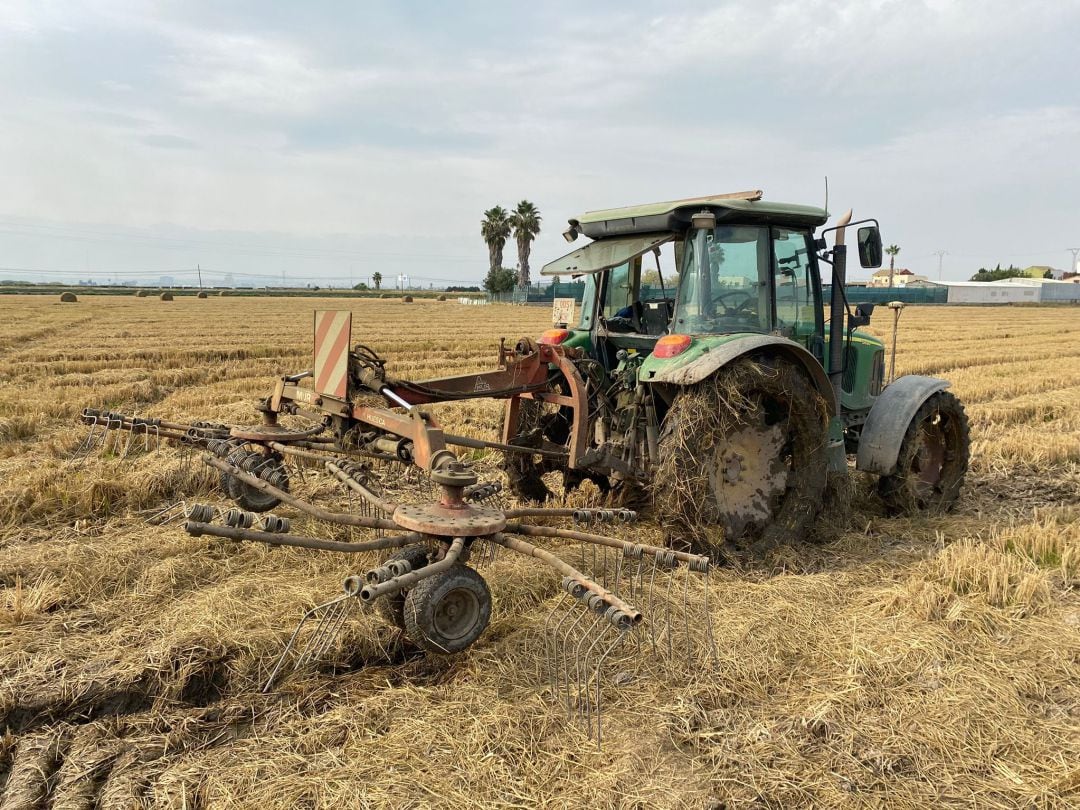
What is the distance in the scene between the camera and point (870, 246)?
17.1ft

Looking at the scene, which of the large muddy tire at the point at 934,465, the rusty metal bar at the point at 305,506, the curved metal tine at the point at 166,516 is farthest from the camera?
the large muddy tire at the point at 934,465

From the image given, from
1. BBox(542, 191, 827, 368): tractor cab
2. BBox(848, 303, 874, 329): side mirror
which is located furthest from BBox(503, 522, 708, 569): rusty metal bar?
BBox(848, 303, 874, 329): side mirror

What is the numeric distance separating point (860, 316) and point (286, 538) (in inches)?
174

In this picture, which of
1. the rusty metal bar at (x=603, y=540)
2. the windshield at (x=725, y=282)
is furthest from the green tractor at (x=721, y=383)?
the rusty metal bar at (x=603, y=540)

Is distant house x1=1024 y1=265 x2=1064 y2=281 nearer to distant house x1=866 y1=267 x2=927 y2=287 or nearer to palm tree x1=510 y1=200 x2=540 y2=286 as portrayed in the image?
distant house x1=866 y1=267 x2=927 y2=287

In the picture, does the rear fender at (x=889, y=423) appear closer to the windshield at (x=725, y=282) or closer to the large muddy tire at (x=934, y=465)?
the large muddy tire at (x=934, y=465)

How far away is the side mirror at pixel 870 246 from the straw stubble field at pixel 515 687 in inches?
74.5

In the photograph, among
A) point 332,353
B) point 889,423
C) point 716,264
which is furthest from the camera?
point 889,423

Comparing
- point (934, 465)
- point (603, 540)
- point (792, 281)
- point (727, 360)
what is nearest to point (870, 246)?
point (792, 281)

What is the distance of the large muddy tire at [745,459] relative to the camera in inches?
175

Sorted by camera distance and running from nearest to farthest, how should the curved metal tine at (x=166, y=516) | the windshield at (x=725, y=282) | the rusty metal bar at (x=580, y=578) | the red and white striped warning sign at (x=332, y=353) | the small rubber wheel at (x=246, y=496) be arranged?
the rusty metal bar at (x=580, y=578) → the red and white striped warning sign at (x=332, y=353) → the windshield at (x=725, y=282) → the small rubber wheel at (x=246, y=496) → the curved metal tine at (x=166, y=516)

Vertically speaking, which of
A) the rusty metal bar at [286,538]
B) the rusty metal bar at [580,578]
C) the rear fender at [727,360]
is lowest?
the rusty metal bar at [580,578]

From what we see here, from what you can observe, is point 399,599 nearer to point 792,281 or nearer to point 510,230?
point 792,281

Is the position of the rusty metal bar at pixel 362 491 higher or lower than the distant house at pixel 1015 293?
lower
